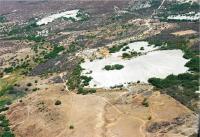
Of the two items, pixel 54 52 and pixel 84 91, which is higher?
pixel 84 91

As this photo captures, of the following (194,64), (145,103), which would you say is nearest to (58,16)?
(194,64)

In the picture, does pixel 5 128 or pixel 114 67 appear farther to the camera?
pixel 114 67

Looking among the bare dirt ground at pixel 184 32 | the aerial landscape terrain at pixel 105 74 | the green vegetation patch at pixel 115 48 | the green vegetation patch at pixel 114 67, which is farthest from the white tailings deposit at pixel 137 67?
the bare dirt ground at pixel 184 32

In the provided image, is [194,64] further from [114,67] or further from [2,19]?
[2,19]

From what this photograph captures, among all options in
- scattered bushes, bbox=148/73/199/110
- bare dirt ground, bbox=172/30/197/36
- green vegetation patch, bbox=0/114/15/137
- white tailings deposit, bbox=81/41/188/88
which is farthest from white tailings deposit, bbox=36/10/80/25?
green vegetation patch, bbox=0/114/15/137

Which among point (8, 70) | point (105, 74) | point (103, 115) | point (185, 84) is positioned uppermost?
point (185, 84)

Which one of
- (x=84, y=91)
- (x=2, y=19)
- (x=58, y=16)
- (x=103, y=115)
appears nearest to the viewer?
(x=103, y=115)
